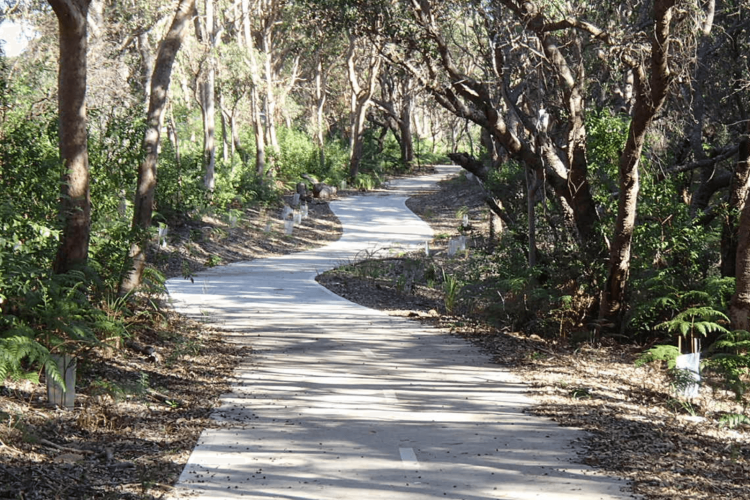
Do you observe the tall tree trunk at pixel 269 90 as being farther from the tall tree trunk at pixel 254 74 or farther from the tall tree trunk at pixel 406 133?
the tall tree trunk at pixel 406 133

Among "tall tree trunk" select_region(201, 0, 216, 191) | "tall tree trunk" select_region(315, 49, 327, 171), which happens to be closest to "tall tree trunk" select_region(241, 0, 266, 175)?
"tall tree trunk" select_region(201, 0, 216, 191)

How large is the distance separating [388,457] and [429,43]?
840cm

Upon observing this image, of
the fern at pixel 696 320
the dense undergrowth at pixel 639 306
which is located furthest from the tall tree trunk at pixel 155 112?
the fern at pixel 696 320

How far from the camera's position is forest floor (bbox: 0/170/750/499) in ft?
18.3

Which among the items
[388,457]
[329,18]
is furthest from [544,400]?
[329,18]

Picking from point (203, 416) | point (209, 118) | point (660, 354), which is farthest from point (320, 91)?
point (203, 416)

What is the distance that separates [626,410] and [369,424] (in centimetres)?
247

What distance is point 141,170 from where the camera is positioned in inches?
432

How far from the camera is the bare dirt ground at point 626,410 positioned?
587 centimetres

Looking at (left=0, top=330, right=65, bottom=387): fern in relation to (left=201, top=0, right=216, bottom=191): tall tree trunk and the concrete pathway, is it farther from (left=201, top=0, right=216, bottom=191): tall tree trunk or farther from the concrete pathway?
(left=201, top=0, right=216, bottom=191): tall tree trunk

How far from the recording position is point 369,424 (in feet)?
23.7

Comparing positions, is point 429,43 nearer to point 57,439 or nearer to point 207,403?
point 207,403

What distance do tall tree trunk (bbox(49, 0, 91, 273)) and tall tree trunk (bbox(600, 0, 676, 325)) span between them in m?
6.05

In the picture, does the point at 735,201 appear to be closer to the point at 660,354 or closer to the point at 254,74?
the point at 660,354
